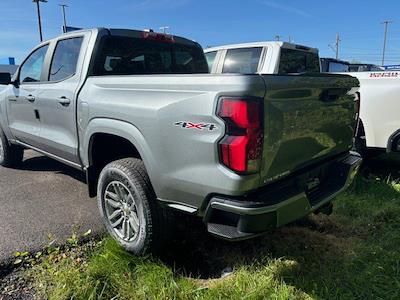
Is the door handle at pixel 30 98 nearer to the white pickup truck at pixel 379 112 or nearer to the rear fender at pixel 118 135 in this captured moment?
the rear fender at pixel 118 135

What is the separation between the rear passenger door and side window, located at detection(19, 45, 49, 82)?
299 millimetres

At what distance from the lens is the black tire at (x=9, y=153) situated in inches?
214

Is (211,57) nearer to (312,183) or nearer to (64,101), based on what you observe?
(64,101)

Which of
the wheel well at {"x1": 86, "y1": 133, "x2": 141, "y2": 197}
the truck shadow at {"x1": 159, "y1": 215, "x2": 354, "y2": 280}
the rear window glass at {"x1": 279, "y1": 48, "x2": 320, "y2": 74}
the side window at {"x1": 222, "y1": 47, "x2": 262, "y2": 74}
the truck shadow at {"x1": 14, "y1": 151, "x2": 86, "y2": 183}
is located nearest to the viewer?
the truck shadow at {"x1": 159, "y1": 215, "x2": 354, "y2": 280}

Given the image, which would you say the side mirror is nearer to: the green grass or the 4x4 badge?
the green grass

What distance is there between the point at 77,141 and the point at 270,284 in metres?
2.13

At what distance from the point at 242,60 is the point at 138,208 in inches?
167

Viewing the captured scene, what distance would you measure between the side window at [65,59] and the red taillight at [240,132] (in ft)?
7.04

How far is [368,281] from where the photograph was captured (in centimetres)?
270

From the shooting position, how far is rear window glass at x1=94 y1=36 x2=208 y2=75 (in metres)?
3.55

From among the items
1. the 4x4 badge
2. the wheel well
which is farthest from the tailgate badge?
the wheel well

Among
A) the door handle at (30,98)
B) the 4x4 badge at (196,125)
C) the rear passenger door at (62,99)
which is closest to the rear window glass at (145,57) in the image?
the rear passenger door at (62,99)

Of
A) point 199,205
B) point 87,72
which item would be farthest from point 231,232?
point 87,72

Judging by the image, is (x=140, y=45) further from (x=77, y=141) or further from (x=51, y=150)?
(x=51, y=150)
